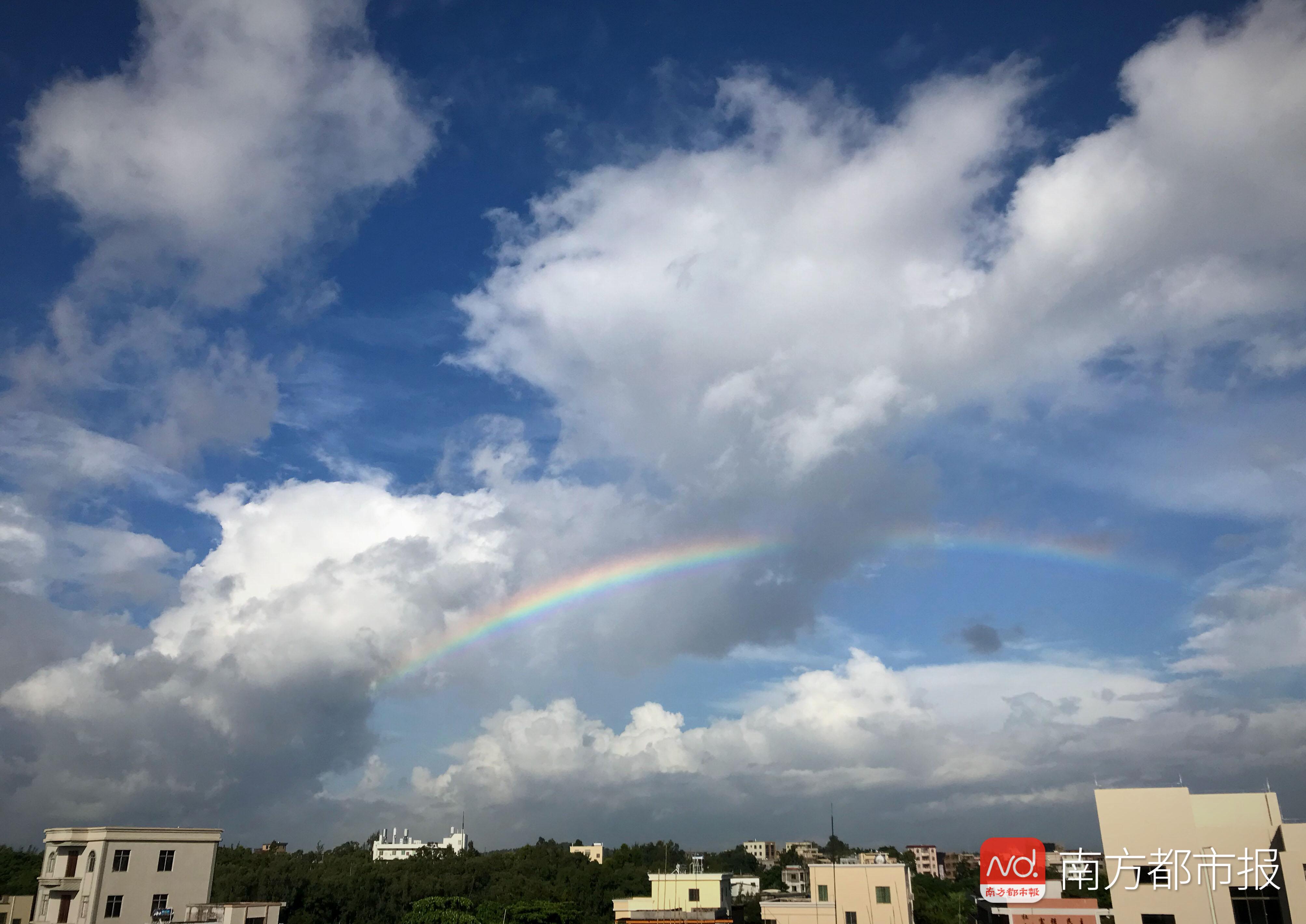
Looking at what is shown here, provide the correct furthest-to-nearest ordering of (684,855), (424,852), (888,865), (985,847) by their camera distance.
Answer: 1. (684,855)
2. (424,852)
3. (888,865)
4. (985,847)

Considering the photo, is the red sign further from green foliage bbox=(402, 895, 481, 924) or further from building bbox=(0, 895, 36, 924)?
building bbox=(0, 895, 36, 924)

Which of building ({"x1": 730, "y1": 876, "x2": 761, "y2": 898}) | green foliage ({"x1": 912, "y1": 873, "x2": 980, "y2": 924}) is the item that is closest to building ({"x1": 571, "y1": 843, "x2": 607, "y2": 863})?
building ({"x1": 730, "y1": 876, "x2": 761, "y2": 898})

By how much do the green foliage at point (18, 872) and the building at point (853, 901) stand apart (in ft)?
175

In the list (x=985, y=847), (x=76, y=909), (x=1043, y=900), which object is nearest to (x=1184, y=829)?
(x=1043, y=900)

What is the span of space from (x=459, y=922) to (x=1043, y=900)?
43.7 m

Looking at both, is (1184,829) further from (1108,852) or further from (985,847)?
(985,847)

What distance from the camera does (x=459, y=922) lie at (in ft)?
224

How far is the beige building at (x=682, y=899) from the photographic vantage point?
58.2m

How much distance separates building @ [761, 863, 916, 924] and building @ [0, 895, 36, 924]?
46.8m

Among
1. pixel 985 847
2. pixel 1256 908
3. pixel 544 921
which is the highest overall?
pixel 985 847

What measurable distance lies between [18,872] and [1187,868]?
3862 inches

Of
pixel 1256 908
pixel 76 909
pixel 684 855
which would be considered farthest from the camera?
pixel 684 855

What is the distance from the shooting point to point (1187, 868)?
41.3 meters

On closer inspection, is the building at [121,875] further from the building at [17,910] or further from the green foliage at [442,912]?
the green foliage at [442,912]
